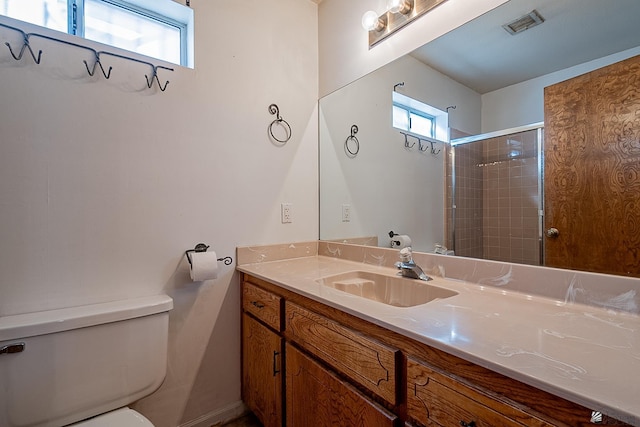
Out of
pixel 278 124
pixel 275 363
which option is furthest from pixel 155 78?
pixel 275 363

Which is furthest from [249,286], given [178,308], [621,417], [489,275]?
[621,417]

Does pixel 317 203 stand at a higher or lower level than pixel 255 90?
lower

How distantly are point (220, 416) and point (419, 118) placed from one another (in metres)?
1.90

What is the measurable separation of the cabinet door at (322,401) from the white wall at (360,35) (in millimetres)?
1474

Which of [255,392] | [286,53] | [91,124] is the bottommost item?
[255,392]

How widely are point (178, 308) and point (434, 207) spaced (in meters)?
1.36

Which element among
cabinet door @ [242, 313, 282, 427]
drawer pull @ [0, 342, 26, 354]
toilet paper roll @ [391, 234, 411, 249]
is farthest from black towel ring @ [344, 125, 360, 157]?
drawer pull @ [0, 342, 26, 354]

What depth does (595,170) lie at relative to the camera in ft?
3.13

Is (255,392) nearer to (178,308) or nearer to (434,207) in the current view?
(178,308)

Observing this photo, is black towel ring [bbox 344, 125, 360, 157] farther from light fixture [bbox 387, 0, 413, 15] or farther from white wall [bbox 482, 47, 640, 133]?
white wall [bbox 482, 47, 640, 133]

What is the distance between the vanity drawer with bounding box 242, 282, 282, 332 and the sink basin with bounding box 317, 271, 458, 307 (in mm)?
228

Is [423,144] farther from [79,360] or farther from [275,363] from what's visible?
[79,360]

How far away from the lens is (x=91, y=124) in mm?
1229

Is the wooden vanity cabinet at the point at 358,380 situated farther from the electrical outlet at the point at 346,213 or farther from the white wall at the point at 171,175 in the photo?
the electrical outlet at the point at 346,213
